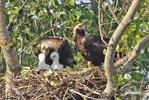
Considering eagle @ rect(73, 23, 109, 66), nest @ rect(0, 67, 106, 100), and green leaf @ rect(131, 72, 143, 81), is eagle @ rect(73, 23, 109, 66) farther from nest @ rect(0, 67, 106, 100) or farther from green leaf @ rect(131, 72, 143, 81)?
green leaf @ rect(131, 72, 143, 81)

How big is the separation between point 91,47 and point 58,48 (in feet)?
2.28

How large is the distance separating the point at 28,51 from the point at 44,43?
408 millimetres

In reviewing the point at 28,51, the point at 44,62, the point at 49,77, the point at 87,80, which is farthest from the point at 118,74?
the point at 28,51

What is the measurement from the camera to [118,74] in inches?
181

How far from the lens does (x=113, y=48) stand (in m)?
4.23

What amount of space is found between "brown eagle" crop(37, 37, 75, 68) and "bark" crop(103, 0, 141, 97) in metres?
2.10

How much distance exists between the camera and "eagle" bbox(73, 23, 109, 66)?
Answer: 6.88 m

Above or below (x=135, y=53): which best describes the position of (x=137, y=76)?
below

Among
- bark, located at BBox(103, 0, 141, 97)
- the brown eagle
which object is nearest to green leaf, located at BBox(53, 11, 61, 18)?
the brown eagle

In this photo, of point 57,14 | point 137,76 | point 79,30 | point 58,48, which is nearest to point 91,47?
point 79,30

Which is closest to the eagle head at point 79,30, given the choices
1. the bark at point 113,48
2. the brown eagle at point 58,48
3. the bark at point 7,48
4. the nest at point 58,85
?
the brown eagle at point 58,48

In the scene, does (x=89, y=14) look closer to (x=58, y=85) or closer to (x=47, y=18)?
(x=47, y=18)

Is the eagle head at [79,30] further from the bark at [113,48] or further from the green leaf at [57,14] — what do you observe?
the bark at [113,48]

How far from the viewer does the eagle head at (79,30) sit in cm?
680
